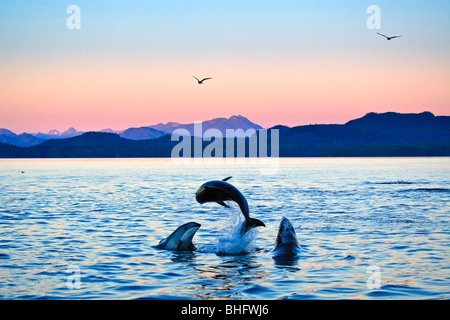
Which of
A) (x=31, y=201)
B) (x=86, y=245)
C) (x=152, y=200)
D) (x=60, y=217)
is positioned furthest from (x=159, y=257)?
(x=31, y=201)

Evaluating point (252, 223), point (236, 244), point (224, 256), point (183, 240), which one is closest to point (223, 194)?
point (252, 223)

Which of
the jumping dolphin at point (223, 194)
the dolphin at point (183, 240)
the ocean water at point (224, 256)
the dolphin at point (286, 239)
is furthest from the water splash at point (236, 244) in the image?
the jumping dolphin at point (223, 194)

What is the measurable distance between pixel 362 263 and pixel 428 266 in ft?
6.60

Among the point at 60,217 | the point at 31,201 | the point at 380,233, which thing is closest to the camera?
the point at 380,233

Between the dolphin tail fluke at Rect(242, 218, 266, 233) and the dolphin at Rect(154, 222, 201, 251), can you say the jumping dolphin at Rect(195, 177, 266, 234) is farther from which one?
the dolphin at Rect(154, 222, 201, 251)

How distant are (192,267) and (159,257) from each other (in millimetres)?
1991

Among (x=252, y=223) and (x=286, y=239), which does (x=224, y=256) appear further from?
(x=286, y=239)

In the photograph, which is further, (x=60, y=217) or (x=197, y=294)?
(x=60, y=217)

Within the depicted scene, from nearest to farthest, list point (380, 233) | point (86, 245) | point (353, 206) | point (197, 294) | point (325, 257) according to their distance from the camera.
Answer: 1. point (197, 294)
2. point (325, 257)
3. point (86, 245)
4. point (380, 233)
5. point (353, 206)

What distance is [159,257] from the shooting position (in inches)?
697

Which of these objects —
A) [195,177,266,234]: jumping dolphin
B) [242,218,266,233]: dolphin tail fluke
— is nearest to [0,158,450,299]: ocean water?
[242,218,266,233]: dolphin tail fluke

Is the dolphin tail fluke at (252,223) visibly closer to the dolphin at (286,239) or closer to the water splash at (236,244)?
the water splash at (236,244)
